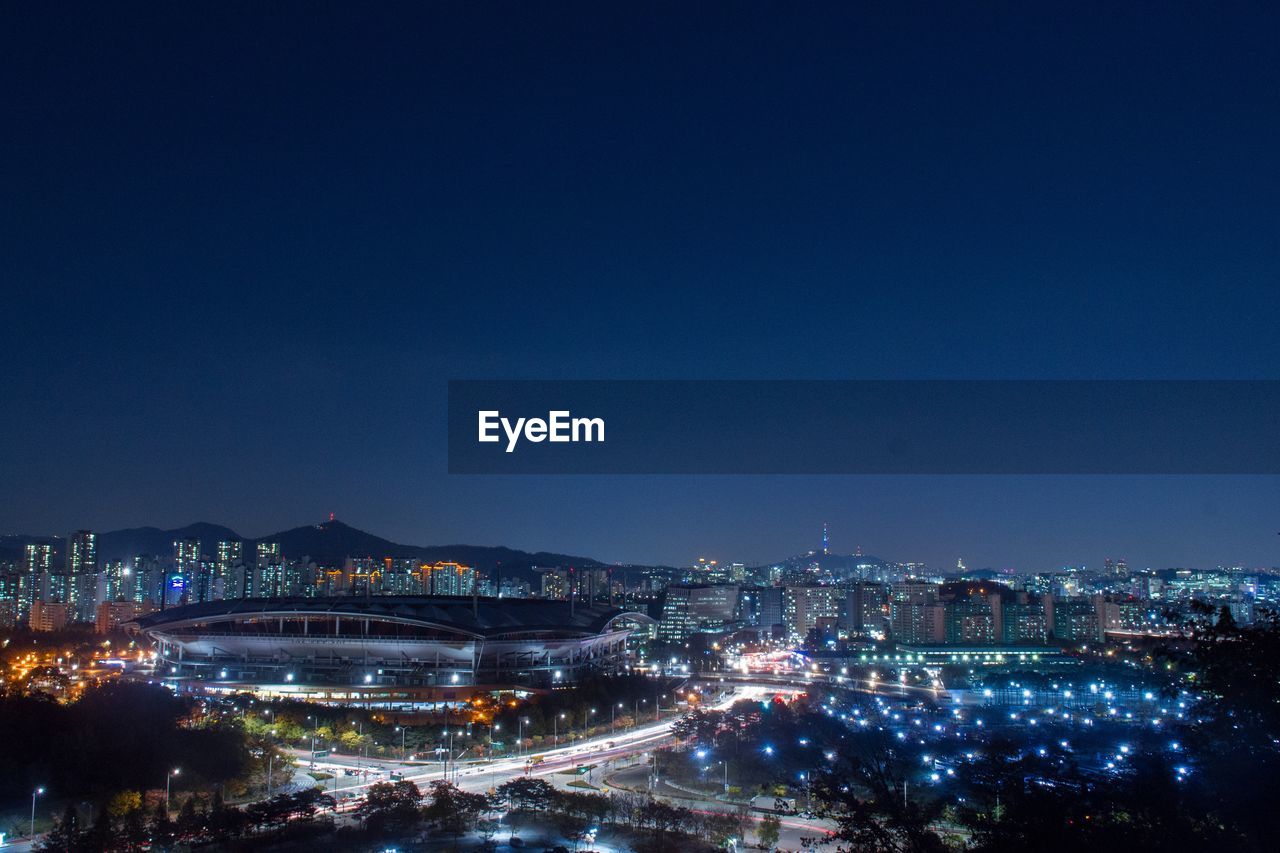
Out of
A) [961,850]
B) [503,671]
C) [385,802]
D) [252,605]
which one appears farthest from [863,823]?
[252,605]

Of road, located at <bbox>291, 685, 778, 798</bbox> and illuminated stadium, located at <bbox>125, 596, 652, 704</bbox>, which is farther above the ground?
illuminated stadium, located at <bbox>125, 596, 652, 704</bbox>

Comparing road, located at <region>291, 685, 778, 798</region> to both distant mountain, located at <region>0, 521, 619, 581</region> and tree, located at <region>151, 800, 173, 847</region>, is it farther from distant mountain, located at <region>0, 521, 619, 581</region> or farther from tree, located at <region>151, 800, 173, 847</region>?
distant mountain, located at <region>0, 521, 619, 581</region>

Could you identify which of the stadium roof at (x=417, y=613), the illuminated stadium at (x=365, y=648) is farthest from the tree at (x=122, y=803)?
the stadium roof at (x=417, y=613)

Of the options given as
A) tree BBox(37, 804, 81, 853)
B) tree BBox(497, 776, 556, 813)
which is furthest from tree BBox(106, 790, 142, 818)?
tree BBox(497, 776, 556, 813)

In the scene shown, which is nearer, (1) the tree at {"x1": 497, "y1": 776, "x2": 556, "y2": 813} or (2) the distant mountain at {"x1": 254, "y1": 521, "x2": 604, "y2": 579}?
(1) the tree at {"x1": 497, "y1": 776, "x2": 556, "y2": 813}

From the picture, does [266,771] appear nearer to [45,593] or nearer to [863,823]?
[863,823]

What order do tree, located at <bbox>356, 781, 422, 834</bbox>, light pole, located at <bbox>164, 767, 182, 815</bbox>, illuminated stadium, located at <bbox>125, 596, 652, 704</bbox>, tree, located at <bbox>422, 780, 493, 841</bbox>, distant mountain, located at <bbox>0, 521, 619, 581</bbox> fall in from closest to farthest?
tree, located at <bbox>356, 781, 422, 834</bbox>, tree, located at <bbox>422, 780, 493, 841</bbox>, light pole, located at <bbox>164, 767, 182, 815</bbox>, illuminated stadium, located at <bbox>125, 596, 652, 704</bbox>, distant mountain, located at <bbox>0, 521, 619, 581</bbox>

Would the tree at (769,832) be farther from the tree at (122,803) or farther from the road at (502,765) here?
the tree at (122,803)

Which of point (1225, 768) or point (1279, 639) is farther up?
point (1279, 639)
